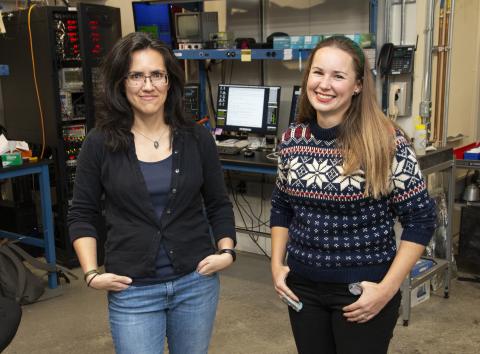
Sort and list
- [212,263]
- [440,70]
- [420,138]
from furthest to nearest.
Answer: [440,70] < [420,138] < [212,263]

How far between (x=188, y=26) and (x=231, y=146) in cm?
95

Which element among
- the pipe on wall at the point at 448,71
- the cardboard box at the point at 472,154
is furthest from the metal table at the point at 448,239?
the pipe on wall at the point at 448,71

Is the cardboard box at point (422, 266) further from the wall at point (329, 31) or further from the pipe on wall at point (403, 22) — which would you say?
the pipe on wall at point (403, 22)

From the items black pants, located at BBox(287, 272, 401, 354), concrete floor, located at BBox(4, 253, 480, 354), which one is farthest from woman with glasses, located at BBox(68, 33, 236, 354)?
concrete floor, located at BBox(4, 253, 480, 354)

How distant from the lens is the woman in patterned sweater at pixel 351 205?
4.93 ft

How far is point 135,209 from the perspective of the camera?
1583 mm

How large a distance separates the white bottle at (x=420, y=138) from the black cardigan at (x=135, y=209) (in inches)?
79.8

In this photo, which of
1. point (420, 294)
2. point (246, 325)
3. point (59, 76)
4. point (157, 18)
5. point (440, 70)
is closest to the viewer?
point (246, 325)

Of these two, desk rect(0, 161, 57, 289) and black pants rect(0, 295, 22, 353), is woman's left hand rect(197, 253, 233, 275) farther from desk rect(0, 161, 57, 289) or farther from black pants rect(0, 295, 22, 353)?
desk rect(0, 161, 57, 289)

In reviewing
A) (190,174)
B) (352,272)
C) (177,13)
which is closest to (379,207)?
(352,272)

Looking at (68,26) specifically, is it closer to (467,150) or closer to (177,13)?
(177,13)

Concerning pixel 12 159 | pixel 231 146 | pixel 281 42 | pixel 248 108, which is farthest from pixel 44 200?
pixel 281 42

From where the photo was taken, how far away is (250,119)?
4062mm

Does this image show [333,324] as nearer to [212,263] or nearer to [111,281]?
[212,263]
